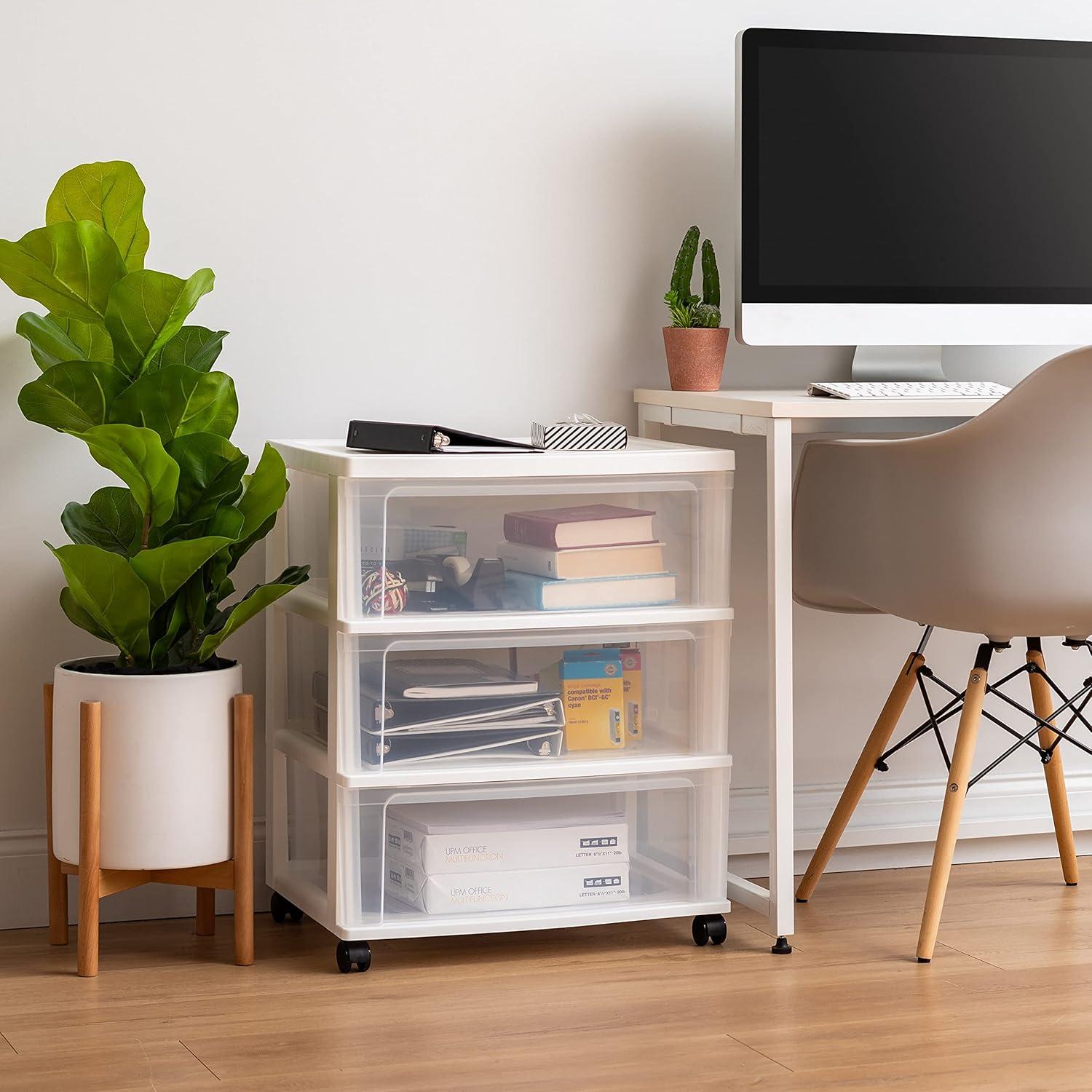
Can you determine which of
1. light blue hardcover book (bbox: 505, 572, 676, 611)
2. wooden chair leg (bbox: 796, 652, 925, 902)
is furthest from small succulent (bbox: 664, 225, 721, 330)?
wooden chair leg (bbox: 796, 652, 925, 902)

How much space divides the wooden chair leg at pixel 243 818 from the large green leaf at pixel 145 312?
0.47 metres

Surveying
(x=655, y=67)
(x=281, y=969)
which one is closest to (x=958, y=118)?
(x=655, y=67)

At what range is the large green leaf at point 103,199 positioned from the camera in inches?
82.4

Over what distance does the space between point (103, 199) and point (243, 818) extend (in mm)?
835

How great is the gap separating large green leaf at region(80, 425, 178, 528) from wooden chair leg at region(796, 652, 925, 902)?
1098 millimetres

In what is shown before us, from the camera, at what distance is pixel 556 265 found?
2.52 m

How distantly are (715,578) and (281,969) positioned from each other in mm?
780

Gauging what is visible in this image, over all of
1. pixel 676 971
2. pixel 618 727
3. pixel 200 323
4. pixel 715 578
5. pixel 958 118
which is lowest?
pixel 676 971

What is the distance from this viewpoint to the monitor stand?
2516 millimetres

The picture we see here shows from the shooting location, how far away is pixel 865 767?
241 centimetres

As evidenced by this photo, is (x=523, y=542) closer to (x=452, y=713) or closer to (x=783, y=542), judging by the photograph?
(x=452, y=713)

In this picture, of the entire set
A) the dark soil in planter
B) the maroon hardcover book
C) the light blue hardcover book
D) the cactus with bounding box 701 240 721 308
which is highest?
the cactus with bounding box 701 240 721 308

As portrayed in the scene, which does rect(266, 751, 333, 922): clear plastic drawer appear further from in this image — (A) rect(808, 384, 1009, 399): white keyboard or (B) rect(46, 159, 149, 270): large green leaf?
(A) rect(808, 384, 1009, 399): white keyboard

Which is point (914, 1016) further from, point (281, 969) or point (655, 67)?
point (655, 67)
